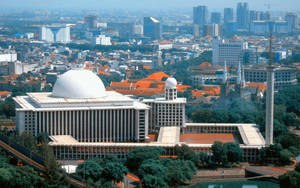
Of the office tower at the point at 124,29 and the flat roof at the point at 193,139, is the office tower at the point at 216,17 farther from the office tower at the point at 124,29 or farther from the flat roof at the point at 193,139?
the flat roof at the point at 193,139

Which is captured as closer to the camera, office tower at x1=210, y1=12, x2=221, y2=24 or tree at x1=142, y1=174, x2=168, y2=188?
tree at x1=142, y1=174, x2=168, y2=188

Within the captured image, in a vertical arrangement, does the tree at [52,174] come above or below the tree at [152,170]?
above

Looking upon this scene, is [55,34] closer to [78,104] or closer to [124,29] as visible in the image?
[124,29]

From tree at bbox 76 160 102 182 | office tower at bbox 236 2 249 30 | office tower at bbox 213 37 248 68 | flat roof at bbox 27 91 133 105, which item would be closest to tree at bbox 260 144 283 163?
flat roof at bbox 27 91 133 105

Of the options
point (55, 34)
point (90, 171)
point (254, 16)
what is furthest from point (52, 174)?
point (254, 16)

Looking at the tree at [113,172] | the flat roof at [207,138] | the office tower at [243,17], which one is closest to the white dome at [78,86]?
the flat roof at [207,138]

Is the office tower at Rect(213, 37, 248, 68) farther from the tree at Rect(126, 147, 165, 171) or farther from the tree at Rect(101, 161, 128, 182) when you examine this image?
the tree at Rect(101, 161, 128, 182)
